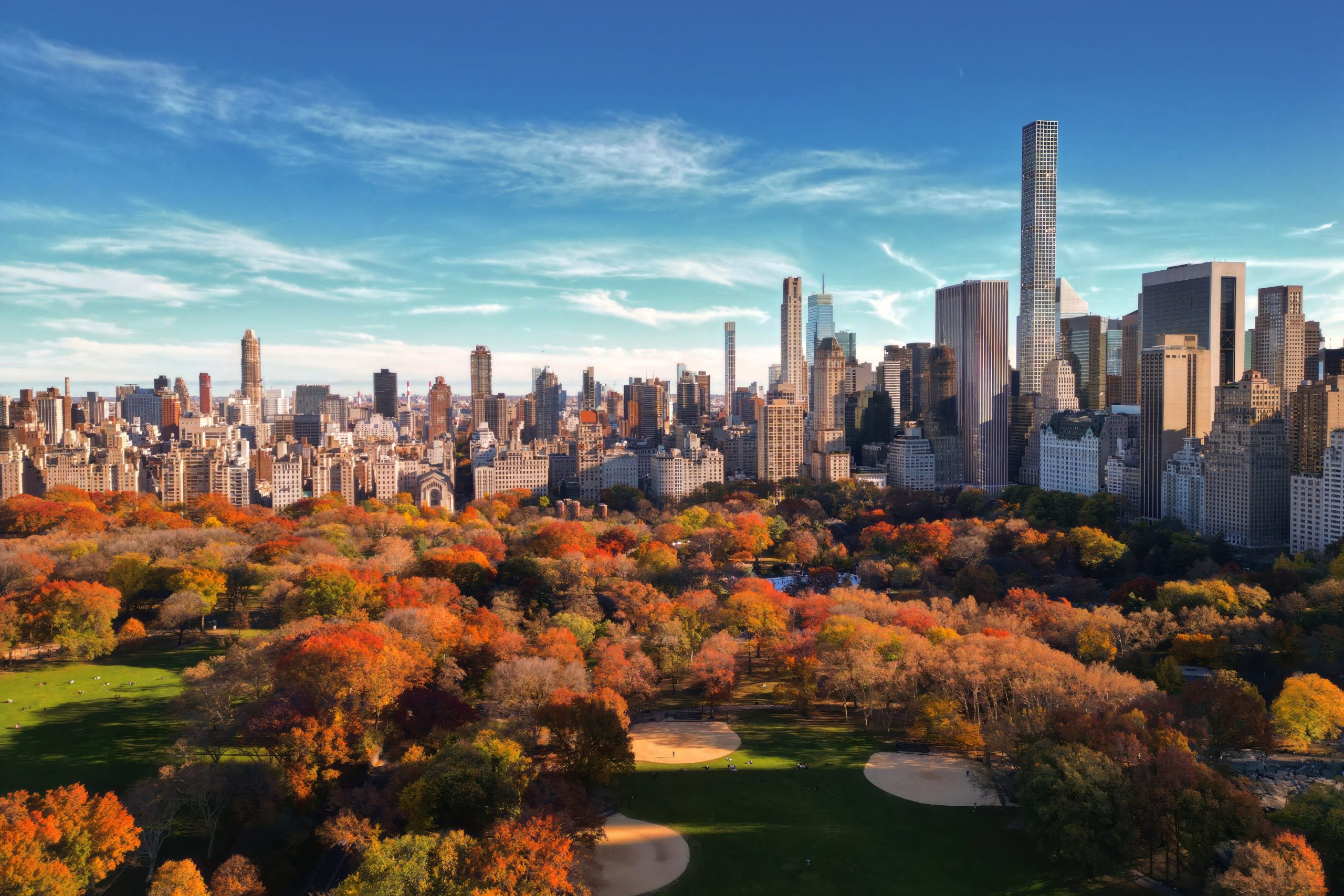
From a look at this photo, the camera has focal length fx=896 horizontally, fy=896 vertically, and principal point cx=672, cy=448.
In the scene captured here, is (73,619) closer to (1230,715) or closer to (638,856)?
(638,856)

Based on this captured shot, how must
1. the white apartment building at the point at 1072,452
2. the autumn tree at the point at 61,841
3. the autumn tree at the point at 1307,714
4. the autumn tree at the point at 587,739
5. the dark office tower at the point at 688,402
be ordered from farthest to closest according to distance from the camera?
1. the dark office tower at the point at 688,402
2. the white apartment building at the point at 1072,452
3. the autumn tree at the point at 1307,714
4. the autumn tree at the point at 587,739
5. the autumn tree at the point at 61,841

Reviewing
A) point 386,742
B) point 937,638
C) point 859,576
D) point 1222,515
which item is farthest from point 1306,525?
point 386,742

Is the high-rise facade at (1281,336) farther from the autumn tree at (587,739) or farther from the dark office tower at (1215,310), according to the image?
the autumn tree at (587,739)

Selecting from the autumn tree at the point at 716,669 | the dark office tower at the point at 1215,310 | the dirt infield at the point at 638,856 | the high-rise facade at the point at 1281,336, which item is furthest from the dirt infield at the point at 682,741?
the high-rise facade at the point at 1281,336

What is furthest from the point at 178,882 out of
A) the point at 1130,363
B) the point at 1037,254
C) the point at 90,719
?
the point at 1037,254

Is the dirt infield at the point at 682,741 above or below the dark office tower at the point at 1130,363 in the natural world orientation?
below

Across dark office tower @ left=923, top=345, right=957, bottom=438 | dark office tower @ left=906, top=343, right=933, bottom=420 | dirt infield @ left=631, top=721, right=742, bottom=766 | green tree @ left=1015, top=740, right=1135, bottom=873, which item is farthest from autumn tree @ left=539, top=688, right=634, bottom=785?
dark office tower @ left=906, top=343, right=933, bottom=420

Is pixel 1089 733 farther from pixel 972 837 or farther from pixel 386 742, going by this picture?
pixel 386 742
